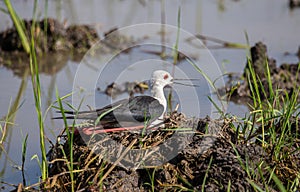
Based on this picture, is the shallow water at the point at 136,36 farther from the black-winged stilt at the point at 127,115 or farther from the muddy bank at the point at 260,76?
the black-winged stilt at the point at 127,115

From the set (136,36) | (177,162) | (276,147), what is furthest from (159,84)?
(136,36)

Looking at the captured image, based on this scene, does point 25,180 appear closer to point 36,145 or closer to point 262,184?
point 36,145

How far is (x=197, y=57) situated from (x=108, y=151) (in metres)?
4.39

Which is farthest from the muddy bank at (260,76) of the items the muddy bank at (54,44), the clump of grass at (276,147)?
the muddy bank at (54,44)

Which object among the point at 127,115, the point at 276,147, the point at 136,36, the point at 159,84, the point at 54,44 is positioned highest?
the point at 136,36

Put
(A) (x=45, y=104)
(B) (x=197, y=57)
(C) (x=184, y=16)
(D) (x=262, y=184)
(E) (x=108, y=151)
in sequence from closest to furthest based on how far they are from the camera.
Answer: (D) (x=262, y=184) < (E) (x=108, y=151) < (A) (x=45, y=104) < (B) (x=197, y=57) < (C) (x=184, y=16)

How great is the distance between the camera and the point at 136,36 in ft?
31.3

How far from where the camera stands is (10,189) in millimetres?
4531

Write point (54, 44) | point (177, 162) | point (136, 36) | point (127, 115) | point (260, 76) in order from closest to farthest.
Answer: point (177, 162)
point (127, 115)
point (260, 76)
point (54, 44)
point (136, 36)

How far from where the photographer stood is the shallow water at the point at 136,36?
573cm

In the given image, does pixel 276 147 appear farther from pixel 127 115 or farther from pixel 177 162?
pixel 127 115

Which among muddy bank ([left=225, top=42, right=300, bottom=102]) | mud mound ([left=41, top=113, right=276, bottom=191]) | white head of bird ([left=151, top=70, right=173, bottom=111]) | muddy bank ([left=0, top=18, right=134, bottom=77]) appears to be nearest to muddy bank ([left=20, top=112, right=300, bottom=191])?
mud mound ([left=41, top=113, right=276, bottom=191])

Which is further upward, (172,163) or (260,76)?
(260,76)

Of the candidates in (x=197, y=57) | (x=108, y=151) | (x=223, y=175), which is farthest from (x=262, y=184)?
(x=197, y=57)
